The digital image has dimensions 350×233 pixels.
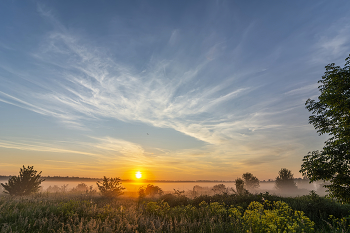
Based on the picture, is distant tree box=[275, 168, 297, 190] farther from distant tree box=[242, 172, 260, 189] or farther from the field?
the field

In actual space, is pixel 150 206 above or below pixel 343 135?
below

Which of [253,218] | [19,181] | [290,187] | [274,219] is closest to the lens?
[274,219]

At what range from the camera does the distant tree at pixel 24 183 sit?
18784 mm

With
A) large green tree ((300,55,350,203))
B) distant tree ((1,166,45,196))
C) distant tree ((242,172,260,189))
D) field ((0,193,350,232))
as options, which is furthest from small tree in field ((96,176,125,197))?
distant tree ((242,172,260,189))

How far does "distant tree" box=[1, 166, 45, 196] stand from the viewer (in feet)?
61.6

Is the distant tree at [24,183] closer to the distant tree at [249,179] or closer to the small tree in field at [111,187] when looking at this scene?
the small tree in field at [111,187]

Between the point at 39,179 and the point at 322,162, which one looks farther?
the point at 39,179

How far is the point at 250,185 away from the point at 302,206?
72282 mm

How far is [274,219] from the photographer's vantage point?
5.37m

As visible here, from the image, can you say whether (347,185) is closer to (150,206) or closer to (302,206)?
(302,206)

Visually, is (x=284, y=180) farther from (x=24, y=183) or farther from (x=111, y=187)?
(x=24, y=183)

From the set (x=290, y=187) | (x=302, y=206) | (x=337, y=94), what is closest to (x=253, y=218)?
(x=302, y=206)

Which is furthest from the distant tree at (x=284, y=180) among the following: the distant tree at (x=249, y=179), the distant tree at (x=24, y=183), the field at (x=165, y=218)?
the distant tree at (x=24, y=183)

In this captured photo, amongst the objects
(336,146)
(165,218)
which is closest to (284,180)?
(336,146)
